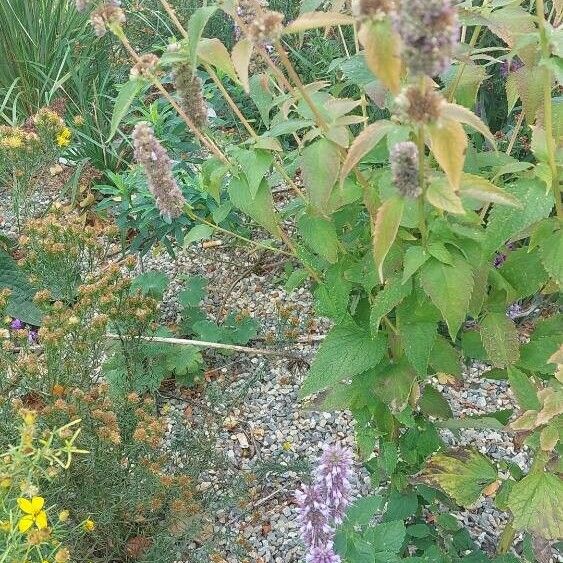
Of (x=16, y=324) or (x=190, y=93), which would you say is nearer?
(x=190, y=93)

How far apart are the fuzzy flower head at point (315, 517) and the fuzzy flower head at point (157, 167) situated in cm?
59

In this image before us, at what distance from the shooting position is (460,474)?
4.78ft

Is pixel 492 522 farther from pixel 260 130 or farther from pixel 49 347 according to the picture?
pixel 260 130

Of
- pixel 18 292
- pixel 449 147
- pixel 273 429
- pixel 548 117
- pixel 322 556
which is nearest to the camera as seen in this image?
pixel 449 147

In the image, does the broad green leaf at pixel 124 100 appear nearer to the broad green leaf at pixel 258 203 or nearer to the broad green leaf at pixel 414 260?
the broad green leaf at pixel 258 203

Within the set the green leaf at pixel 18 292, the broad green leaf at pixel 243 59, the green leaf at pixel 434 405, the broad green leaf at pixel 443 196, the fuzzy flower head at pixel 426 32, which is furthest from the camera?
the green leaf at pixel 18 292

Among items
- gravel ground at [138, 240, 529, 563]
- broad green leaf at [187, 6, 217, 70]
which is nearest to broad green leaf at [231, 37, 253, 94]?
broad green leaf at [187, 6, 217, 70]

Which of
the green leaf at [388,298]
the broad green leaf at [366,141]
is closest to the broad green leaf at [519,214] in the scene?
the green leaf at [388,298]

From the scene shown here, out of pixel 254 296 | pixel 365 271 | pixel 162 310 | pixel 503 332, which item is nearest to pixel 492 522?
pixel 503 332

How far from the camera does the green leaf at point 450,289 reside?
1079mm

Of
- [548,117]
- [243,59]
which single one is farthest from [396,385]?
[243,59]

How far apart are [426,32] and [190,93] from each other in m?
0.64

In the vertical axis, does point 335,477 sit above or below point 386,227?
below

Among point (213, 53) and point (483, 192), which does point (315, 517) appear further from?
point (213, 53)
